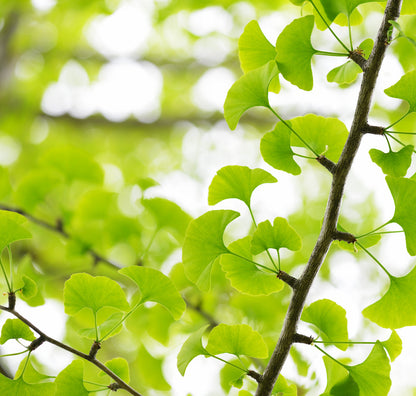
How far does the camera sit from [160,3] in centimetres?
136

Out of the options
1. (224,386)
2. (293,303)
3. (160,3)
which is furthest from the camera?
(160,3)

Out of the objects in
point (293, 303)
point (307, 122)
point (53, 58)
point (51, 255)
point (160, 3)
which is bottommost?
point (293, 303)

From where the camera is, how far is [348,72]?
1.38ft

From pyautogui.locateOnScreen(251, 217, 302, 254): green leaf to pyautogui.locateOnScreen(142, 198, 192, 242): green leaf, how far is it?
1.03 feet

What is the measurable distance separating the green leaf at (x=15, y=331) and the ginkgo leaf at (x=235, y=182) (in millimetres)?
216

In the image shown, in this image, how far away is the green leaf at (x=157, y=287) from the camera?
0.42 meters

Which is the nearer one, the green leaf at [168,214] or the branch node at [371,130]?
the branch node at [371,130]

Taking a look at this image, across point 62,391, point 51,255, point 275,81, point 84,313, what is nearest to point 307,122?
point 275,81

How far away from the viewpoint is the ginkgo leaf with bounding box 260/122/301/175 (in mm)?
428

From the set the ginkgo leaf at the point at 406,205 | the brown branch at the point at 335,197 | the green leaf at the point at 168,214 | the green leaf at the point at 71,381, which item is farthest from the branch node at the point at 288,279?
the green leaf at the point at 168,214

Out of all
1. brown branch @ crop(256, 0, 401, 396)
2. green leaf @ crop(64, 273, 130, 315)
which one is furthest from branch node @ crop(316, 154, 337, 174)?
green leaf @ crop(64, 273, 130, 315)

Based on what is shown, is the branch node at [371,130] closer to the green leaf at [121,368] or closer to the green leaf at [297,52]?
the green leaf at [297,52]

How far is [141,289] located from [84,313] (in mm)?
288

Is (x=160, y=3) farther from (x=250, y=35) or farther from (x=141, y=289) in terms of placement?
(x=141, y=289)
